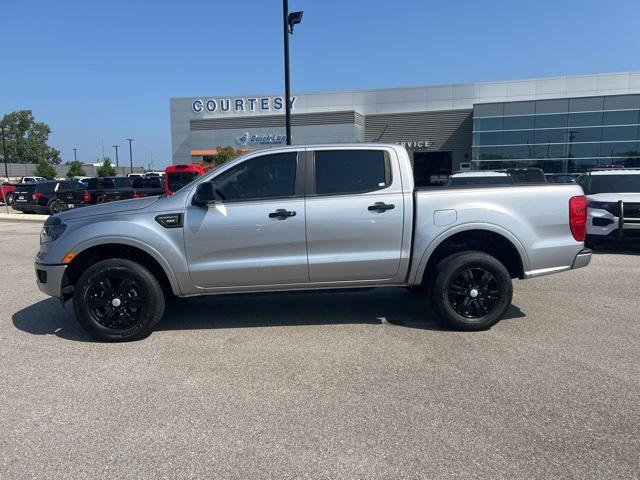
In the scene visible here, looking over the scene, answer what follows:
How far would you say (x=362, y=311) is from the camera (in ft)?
19.6

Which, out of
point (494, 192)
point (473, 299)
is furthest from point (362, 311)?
point (494, 192)

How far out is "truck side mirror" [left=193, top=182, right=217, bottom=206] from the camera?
482cm

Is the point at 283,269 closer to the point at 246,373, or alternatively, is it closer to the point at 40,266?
the point at 246,373

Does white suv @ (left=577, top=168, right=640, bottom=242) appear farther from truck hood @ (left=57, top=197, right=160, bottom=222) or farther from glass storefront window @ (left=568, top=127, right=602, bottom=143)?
glass storefront window @ (left=568, top=127, right=602, bottom=143)

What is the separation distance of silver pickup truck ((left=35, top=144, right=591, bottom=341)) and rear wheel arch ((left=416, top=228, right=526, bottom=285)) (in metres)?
0.03

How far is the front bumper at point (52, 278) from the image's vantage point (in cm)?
498

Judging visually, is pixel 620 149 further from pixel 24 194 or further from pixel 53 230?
pixel 53 230

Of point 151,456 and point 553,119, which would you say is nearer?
point 151,456

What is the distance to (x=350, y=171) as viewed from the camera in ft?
17.0

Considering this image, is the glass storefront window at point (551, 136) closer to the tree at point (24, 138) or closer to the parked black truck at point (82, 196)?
the parked black truck at point (82, 196)

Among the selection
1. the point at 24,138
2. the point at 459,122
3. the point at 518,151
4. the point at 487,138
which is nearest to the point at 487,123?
the point at 487,138

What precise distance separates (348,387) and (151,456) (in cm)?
154

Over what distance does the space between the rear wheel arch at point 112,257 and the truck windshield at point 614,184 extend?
9.50 metres

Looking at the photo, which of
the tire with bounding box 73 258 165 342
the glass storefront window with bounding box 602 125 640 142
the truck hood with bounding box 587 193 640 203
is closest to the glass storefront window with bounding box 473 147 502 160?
the glass storefront window with bounding box 602 125 640 142
